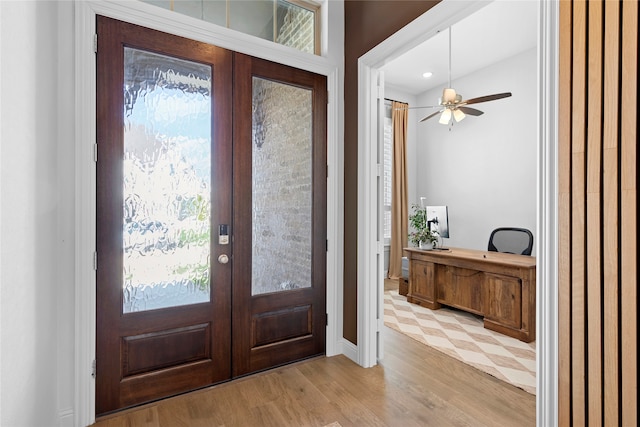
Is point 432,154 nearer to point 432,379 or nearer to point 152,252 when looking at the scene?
point 432,379

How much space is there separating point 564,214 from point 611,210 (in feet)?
0.53

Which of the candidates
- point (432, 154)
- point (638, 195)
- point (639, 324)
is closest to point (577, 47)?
point (638, 195)

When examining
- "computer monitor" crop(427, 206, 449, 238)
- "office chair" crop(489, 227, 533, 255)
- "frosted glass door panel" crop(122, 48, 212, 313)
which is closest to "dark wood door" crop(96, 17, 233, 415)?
"frosted glass door panel" crop(122, 48, 212, 313)

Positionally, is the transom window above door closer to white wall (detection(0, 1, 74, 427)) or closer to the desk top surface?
white wall (detection(0, 1, 74, 427))

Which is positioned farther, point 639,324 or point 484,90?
point 484,90

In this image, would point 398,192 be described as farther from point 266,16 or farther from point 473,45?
point 266,16

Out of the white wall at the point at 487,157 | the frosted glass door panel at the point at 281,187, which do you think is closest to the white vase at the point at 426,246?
the white wall at the point at 487,157

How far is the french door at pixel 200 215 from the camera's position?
196 centimetres

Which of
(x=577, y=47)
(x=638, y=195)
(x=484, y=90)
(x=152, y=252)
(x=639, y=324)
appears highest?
(x=484, y=90)

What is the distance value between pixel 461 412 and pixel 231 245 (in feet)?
5.74

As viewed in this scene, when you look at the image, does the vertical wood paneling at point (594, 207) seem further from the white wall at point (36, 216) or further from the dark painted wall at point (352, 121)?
the white wall at point (36, 216)

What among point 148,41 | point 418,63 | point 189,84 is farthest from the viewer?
point 418,63

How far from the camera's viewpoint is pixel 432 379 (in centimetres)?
238

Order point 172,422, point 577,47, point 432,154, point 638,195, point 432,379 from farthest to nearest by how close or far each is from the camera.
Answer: point 432,154
point 432,379
point 172,422
point 577,47
point 638,195
